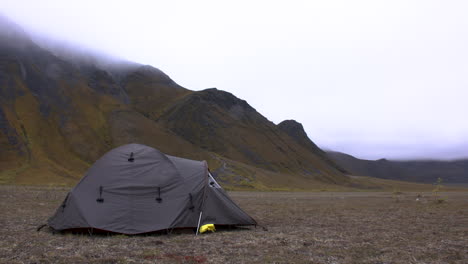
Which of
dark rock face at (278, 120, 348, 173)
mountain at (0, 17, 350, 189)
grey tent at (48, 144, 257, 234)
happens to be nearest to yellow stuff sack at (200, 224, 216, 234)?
grey tent at (48, 144, 257, 234)

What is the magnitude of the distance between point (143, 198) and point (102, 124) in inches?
2785

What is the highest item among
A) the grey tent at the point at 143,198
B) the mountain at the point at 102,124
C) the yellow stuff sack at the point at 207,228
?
the mountain at the point at 102,124

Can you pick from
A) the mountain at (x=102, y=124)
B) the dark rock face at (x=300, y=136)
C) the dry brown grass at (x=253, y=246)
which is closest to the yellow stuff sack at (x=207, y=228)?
the dry brown grass at (x=253, y=246)

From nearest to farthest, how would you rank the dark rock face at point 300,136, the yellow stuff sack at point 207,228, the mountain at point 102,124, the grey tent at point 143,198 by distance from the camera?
1. the grey tent at point 143,198
2. the yellow stuff sack at point 207,228
3. the mountain at point 102,124
4. the dark rock face at point 300,136

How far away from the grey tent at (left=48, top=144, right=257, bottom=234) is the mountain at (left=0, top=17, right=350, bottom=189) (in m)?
43.5

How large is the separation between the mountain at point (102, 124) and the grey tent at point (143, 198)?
4350 centimetres

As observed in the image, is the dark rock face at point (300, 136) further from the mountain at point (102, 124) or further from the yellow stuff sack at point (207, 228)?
the yellow stuff sack at point (207, 228)

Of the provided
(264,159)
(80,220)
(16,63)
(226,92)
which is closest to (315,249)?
(80,220)

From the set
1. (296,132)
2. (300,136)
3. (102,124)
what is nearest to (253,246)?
(102,124)

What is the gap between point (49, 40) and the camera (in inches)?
4112

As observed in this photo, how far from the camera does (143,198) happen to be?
475 inches

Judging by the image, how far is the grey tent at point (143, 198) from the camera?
11.6 meters

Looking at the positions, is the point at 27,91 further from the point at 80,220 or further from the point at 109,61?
the point at 80,220

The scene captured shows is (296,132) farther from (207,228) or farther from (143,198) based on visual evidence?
(143,198)
